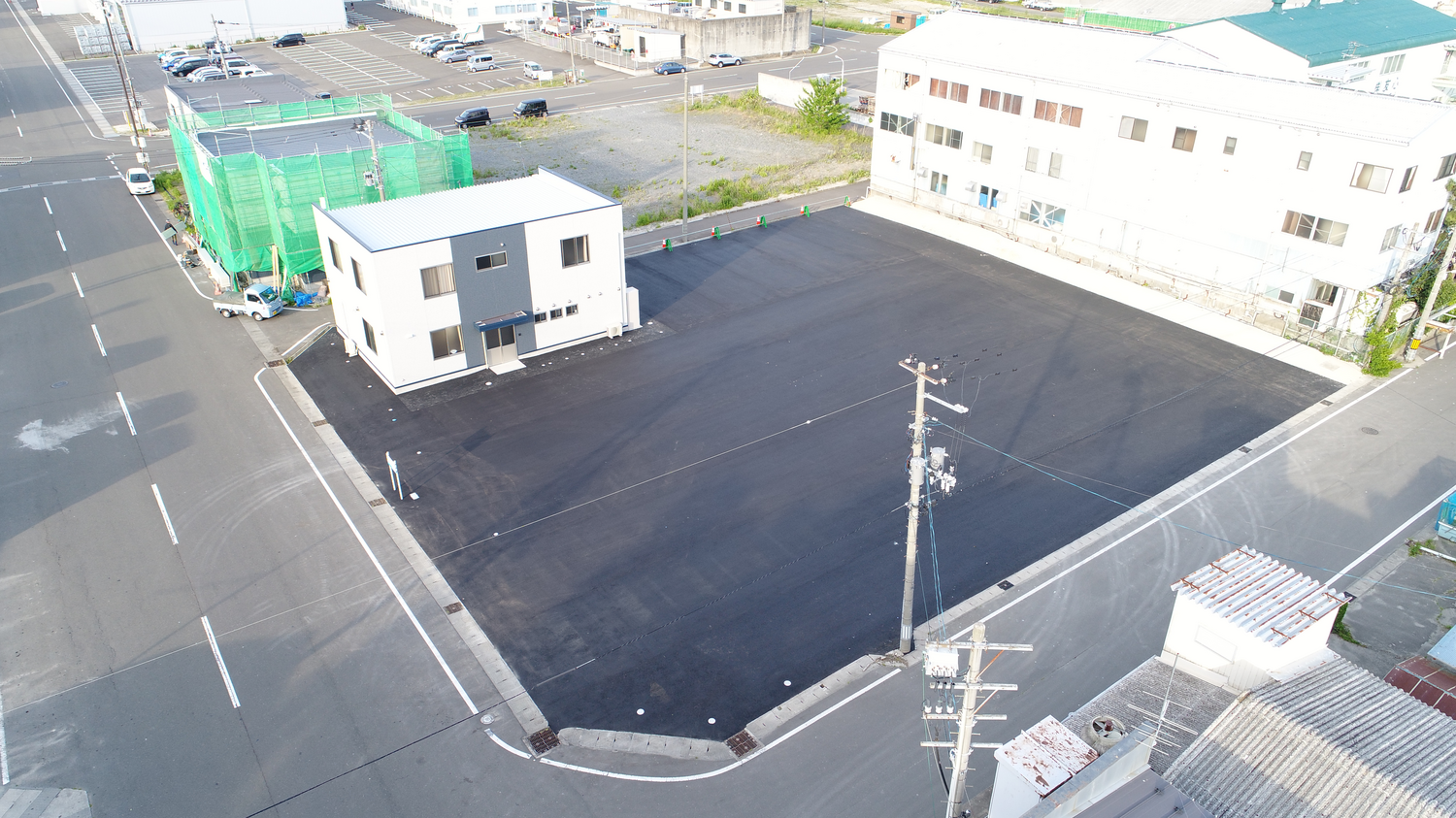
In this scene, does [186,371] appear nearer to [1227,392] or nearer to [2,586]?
[2,586]

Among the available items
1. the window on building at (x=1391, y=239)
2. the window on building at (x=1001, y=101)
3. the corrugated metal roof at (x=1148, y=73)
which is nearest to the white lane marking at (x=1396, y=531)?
the window on building at (x=1391, y=239)

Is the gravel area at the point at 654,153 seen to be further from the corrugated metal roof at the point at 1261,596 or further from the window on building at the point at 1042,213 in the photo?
the corrugated metal roof at the point at 1261,596

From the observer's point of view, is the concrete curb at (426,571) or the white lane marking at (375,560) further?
the white lane marking at (375,560)

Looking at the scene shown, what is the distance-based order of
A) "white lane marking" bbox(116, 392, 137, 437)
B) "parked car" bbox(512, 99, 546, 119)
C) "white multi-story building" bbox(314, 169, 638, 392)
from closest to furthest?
"white lane marking" bbox(116, 392, 137, 437)
"white multi-story building" bbox(314, 169, 638, 392)
"parked car" bbox(512, 99, 546, 119)

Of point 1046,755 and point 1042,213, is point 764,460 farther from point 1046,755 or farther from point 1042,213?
point 1042,213

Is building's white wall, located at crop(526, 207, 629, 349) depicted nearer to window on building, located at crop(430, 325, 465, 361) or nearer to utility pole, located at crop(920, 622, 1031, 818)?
window on building, located at crop(430, 325, 465, 361)

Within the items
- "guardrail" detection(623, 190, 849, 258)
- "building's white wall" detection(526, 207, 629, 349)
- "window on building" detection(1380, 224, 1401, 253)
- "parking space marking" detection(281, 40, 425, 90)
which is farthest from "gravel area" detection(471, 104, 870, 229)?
"window on building" detection(1380, 224, 1401, 253)
